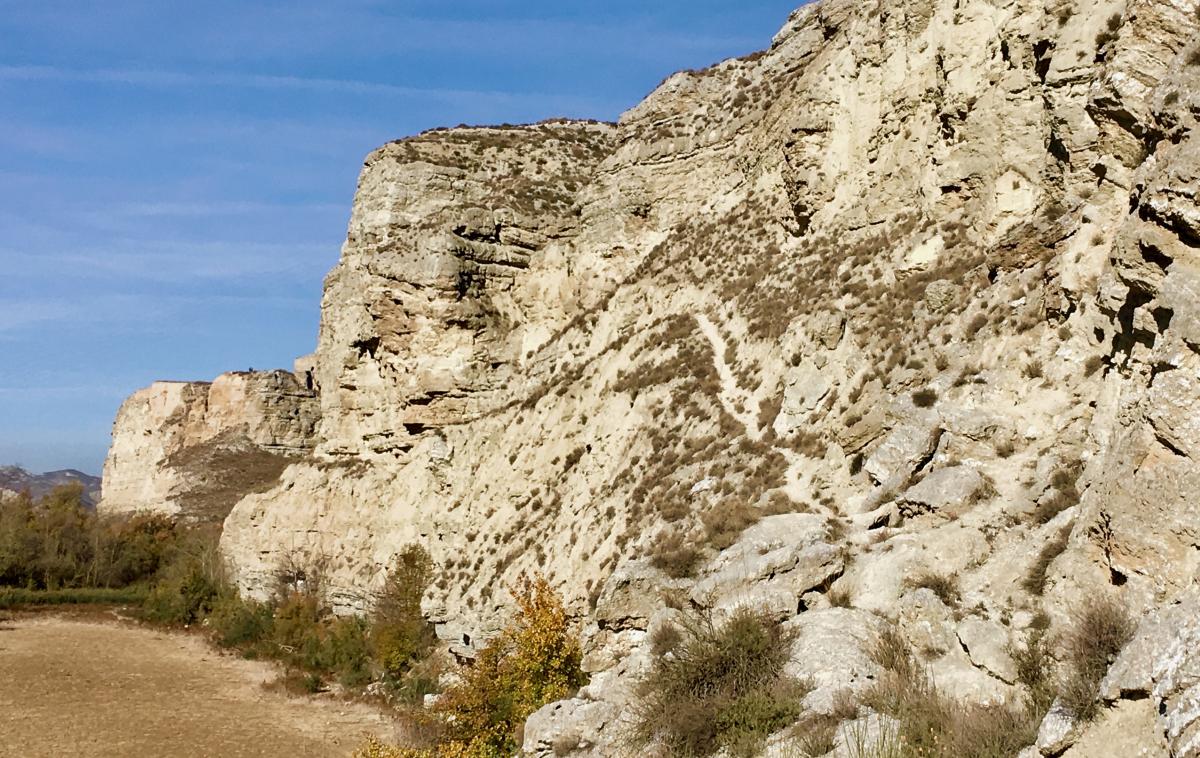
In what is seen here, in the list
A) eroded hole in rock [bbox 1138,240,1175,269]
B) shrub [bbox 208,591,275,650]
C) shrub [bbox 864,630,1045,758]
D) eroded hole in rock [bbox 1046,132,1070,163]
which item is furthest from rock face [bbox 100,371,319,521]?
eroded hole in rock [bbox 1138,240,1175,269]

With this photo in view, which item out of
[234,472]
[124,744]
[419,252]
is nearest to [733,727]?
[124,744]

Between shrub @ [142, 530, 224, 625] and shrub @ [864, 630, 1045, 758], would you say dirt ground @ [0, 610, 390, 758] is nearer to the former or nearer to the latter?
shrub @ [142, 530, 224, 625]

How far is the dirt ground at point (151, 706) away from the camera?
30.5m

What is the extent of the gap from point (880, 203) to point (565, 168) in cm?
2574

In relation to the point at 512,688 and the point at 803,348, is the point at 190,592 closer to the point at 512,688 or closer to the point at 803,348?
the point at 512,688

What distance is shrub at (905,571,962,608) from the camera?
1235 cm

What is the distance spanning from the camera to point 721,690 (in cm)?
1225

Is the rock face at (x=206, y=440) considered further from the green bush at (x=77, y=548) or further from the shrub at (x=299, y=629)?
the shrub at (x=299, y=629)

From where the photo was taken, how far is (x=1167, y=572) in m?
9.21

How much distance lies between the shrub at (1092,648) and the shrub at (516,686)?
13.6m

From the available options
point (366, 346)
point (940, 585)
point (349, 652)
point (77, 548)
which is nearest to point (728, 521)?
point (940, 585)

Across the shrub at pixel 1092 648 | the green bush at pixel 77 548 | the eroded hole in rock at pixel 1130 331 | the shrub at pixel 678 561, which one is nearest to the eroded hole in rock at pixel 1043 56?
the eroded hole in rock at pixel 1130 331

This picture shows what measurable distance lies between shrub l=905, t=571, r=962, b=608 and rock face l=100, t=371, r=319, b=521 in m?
64.8

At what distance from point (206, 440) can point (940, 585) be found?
72685 mm
